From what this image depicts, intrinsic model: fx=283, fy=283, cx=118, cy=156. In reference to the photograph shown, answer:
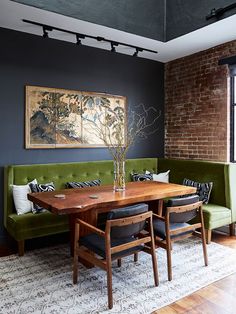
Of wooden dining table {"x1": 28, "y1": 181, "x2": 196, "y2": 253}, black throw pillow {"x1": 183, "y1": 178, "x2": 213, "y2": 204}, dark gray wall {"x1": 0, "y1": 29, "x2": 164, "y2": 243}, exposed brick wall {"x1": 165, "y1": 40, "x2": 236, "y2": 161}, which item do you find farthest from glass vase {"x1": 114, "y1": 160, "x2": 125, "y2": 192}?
exposed brick wall {"x1": 165, "y1": 40, "x2": 236, "y2": 161}

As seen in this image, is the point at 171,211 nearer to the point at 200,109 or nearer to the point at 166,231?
the point at 166,231

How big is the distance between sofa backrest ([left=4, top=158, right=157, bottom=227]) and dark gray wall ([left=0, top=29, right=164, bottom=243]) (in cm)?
20

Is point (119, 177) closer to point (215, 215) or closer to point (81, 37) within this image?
point (215, 215)

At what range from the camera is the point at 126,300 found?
2.38 metres

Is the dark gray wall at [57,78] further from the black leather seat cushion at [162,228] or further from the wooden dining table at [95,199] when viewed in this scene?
the black leather seat cushion at [162,228]

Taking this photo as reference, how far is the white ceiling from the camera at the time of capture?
324cm

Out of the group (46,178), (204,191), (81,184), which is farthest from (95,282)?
(204,191)

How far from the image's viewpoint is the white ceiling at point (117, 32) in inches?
128

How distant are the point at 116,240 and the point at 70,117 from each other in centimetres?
236

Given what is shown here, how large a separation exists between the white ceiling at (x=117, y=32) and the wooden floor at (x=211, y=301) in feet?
9.68

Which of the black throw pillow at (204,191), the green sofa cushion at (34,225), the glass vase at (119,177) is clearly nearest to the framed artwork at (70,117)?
the glass vase at (119,177)

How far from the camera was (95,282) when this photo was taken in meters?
2.70

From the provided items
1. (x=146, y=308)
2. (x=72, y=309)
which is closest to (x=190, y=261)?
(x=146, y=308)

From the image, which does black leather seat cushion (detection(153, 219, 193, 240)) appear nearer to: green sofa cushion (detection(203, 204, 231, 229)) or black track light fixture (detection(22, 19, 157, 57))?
green sofa cushion (detection(203, 204, 231, 229))
